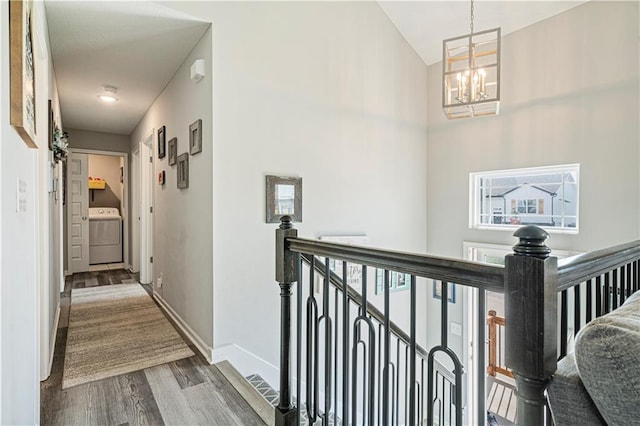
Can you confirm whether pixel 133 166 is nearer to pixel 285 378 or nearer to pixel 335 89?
pixel 335 89

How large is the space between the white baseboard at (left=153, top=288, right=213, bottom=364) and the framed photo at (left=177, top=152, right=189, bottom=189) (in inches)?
48.4

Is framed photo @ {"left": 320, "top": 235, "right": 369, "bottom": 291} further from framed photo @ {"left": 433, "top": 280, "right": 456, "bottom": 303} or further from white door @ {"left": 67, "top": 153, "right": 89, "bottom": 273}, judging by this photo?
white door @ {"left": 67, "top": 153, "right": 89, "bottom": 273}

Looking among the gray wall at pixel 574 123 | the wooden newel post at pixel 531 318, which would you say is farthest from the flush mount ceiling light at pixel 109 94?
the wooden newel post at pixel 531 318

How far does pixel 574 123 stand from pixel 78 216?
7164 mm

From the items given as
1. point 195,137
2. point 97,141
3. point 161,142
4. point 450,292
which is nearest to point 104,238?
point 97,141

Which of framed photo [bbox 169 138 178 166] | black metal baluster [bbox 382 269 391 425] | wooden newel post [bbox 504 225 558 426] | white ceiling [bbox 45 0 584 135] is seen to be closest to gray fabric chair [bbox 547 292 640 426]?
wooden newel post [bbox 504 225 558 426]

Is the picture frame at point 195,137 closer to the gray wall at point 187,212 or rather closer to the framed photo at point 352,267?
the gray wall at point 187,212

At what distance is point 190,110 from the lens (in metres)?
3.06

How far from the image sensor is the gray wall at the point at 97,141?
584 centimetres

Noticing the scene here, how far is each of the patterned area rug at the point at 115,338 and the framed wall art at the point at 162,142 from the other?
5.54 feet

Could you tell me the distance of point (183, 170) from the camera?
3.20m

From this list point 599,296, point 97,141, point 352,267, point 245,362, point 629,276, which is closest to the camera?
point 599,296

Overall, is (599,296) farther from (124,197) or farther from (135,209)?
(124,197)

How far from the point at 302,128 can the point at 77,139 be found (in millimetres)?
4707
